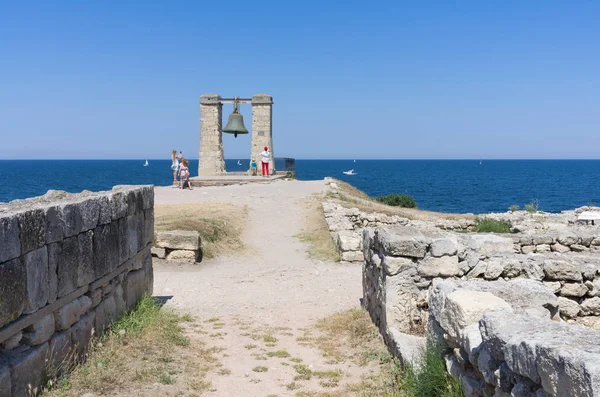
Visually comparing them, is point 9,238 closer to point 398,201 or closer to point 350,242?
point 350,242

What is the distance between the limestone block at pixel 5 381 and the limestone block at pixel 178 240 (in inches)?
320

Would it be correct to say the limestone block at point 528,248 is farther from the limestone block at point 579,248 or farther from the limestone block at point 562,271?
the limestone block at point 562,271

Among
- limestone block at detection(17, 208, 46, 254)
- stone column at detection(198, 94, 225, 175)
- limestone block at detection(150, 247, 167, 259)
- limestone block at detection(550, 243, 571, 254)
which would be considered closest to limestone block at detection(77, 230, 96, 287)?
limestone block at detection(17, 208, 46, 254)

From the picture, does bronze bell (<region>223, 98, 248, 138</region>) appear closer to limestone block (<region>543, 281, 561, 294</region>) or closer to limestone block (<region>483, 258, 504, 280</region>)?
limestone block (<region>483, 258, 504, 280</region>)

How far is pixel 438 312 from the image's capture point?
15.9ft

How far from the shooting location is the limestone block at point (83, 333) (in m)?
5.73

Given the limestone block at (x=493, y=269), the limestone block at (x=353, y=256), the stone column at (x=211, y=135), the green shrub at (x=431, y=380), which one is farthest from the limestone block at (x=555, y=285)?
the stone column at (x=211, y=135)

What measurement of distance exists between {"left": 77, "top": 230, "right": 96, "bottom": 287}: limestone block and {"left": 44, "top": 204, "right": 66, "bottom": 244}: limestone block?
417 millimetres

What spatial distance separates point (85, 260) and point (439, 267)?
3.98 metres

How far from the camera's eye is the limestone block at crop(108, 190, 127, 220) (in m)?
6.76

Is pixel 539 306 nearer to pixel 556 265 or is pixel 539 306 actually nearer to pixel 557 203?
pixel 556 265

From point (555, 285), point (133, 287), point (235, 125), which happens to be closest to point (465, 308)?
point (555, 285)

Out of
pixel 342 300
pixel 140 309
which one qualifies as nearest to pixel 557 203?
pixel 342 300

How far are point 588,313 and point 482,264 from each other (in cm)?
133
